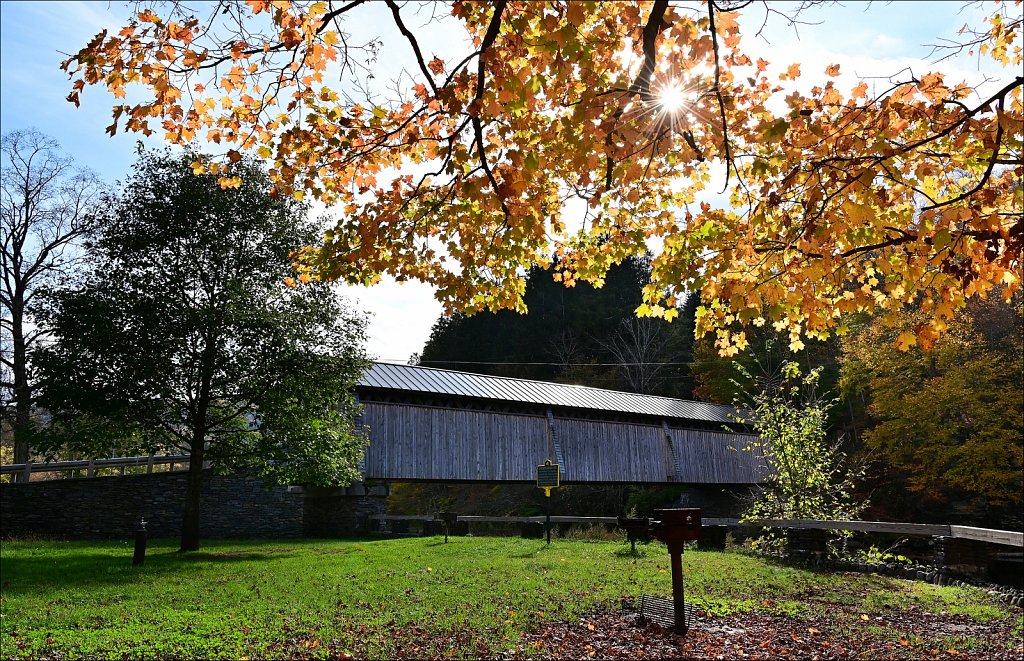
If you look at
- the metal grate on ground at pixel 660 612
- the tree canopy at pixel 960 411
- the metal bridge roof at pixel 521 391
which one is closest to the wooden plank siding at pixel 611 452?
the metal bridge roof at pixel 521 391

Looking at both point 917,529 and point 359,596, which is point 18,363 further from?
point 917,529

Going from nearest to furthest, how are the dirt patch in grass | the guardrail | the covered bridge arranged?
the dirt patch in grass
the guardrail
the covered bridge

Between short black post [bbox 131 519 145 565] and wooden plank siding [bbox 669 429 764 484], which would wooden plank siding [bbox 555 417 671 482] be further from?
short black post [bbox 131 519 145 565]

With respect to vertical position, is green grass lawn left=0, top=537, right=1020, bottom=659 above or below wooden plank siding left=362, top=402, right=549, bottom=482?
below

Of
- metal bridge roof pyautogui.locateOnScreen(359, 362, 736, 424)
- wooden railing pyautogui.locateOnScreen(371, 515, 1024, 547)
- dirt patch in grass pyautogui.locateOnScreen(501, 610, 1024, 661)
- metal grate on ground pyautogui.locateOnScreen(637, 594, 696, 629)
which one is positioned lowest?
dirt patch in grass pyautogui.locateOnScreen(501, 610, 1024, 661)

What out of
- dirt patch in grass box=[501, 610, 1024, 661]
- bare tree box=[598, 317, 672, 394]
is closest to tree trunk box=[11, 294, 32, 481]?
dirt patch in grass box=[501, 610, 1024, 661]

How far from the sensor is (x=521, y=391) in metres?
21.7

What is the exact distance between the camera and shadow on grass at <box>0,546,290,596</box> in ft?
29.3

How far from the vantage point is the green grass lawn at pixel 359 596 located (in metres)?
5.82

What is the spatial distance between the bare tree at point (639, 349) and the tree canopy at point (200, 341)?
26437 mm

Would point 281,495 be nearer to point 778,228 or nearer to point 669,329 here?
point 778,228

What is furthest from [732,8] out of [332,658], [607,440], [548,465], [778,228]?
[607,440]

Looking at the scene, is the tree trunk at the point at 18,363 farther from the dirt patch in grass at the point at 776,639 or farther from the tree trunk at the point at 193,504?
the dirt patch in grass at the point at 776,639

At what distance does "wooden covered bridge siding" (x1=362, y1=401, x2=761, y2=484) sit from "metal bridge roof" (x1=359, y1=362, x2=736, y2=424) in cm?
52
